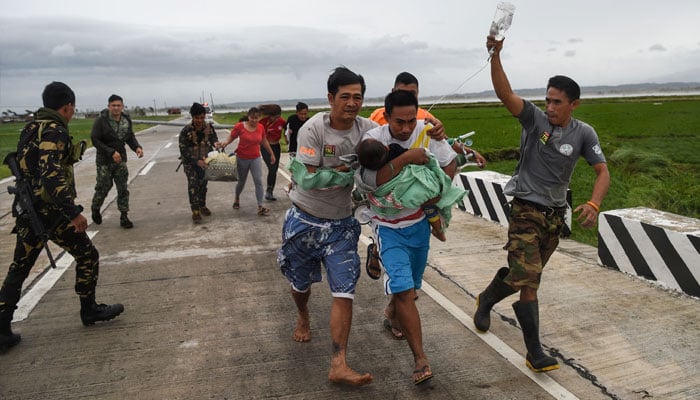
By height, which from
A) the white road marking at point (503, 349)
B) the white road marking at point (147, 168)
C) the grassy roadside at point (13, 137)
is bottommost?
the grassy roadside at point (13, 137)

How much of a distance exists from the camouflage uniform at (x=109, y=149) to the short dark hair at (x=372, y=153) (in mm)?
5430

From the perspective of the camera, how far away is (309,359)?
12.2 ft

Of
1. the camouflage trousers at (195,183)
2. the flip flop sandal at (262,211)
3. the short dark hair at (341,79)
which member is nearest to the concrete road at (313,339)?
the camouflage trousers at (195,183)

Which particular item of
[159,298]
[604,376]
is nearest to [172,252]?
[159,298]

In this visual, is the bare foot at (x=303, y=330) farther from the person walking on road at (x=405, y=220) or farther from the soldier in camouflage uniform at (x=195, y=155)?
the soldier in camouflage uniform at (x=195, y=155)

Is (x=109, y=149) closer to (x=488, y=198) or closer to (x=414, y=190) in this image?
(x=488, y=198)

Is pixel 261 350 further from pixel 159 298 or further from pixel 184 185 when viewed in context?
pixel 184 185

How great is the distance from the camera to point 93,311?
14.1 feet

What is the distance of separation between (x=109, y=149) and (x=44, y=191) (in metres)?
3.66

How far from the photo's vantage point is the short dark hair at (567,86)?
352cm

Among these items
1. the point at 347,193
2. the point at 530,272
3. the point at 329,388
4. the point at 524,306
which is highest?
the point at 347,193

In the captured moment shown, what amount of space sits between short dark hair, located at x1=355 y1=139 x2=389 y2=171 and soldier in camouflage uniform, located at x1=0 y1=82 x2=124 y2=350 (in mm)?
2307

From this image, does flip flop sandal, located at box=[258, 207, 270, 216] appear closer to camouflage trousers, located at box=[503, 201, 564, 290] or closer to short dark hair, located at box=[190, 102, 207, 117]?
short dark hair, located at box=[190, 102, 207, 117]

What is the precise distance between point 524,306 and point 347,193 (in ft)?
4.72
